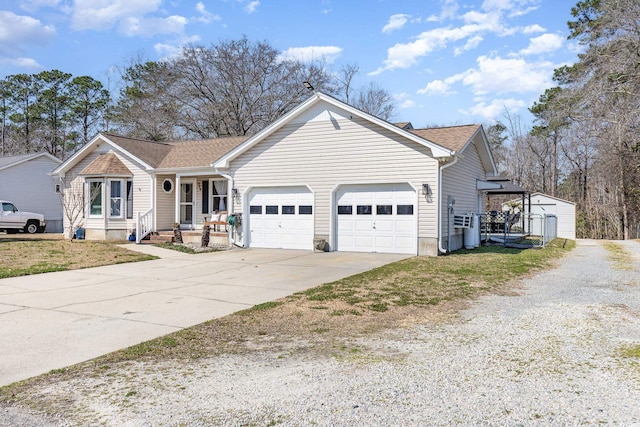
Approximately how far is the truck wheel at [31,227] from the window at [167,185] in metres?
10.2

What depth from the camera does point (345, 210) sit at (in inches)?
633

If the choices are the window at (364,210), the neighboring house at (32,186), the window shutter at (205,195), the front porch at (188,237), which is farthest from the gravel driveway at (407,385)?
the neighboring house at (32,186)

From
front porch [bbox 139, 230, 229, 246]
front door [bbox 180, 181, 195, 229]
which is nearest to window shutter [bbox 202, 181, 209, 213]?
front door [bbox 180, 181, 195, 229]

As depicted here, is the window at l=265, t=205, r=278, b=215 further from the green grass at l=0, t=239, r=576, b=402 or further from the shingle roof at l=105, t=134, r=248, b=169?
the green grass at l=0, t=239, r=576, b=402

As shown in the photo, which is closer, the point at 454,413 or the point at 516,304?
the point at 454,413

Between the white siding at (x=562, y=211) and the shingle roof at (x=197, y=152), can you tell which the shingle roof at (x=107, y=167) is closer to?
the shingle roof at (x=197, y=152)

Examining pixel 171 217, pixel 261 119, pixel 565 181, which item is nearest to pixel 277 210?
pixel 171 217

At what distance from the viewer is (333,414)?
11.7ft

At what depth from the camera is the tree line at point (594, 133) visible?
23719 mm

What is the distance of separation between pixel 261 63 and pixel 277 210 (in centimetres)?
2079

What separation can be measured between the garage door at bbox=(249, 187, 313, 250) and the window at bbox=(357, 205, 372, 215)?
176 cm

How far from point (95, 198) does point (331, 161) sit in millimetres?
11297

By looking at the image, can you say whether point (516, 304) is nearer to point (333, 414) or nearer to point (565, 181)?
point (333, 414)

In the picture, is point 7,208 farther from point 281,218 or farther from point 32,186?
point 281,218
